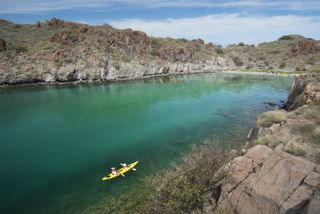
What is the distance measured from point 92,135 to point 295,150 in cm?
2684

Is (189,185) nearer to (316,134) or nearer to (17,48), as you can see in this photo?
(316,134)

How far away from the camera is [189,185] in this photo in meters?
14.7

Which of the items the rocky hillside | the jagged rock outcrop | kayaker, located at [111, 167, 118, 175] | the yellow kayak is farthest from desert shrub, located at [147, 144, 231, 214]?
the jagged rock outcrop

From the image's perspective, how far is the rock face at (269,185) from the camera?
36.1 ft

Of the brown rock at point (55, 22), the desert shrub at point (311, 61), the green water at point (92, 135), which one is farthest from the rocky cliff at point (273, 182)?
the brown rock at point (55, 22)

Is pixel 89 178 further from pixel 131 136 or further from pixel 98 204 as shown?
pixel 131 136

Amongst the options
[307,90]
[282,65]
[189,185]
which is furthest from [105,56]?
[189,185]

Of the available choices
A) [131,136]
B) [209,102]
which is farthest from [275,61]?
[131,136]

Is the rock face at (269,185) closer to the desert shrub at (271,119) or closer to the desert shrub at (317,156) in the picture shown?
the desert shrub at (317,156)

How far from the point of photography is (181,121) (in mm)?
43219

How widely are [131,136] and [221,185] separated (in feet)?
74.0

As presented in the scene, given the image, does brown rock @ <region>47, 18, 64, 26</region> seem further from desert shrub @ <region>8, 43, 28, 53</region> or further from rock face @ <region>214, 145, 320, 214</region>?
rock face @ <region>214, 145, 320, 214</region>

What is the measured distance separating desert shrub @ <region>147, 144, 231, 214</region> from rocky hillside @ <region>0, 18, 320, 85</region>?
88069 mm

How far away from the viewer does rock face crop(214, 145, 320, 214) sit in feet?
36.1
